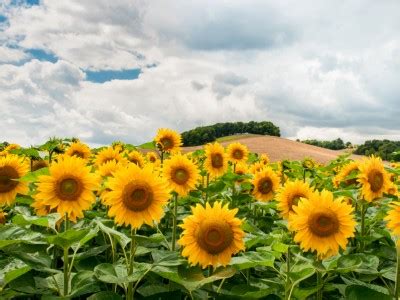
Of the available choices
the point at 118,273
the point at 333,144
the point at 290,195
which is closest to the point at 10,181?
the point at 118,273

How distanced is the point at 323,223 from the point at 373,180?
1973 millimetres

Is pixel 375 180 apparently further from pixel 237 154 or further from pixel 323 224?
pixel 237 154

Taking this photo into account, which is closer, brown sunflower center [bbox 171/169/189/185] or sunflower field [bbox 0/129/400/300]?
sunflower field [bbox 0/129/400/300]

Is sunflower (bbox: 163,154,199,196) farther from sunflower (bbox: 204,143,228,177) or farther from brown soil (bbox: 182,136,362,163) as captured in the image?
brown soil (bbox: 182,136,362,163)

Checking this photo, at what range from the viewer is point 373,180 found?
19.5ft

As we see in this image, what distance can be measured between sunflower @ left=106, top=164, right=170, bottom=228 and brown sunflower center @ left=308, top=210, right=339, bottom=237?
125 centimetres

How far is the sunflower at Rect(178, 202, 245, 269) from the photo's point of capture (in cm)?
384

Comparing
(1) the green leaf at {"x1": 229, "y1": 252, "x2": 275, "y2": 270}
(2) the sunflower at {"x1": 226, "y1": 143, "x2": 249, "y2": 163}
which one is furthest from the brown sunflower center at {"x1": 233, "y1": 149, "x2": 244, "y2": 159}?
(1) the green leaf at {"x1": 229, "y1": 252, "x2": 275, "y2": 270}

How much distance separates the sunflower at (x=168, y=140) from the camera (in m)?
8.75

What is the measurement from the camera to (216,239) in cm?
385

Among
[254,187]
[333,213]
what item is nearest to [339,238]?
[333,213]

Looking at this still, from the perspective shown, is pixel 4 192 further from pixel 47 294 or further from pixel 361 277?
pixel 361 277

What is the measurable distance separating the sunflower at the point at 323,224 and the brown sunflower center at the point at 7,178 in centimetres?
317

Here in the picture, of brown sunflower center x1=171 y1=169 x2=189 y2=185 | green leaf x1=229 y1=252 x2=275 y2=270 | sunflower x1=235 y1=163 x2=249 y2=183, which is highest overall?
sunflower x1=235 y1=163 x2=249 y2=183
